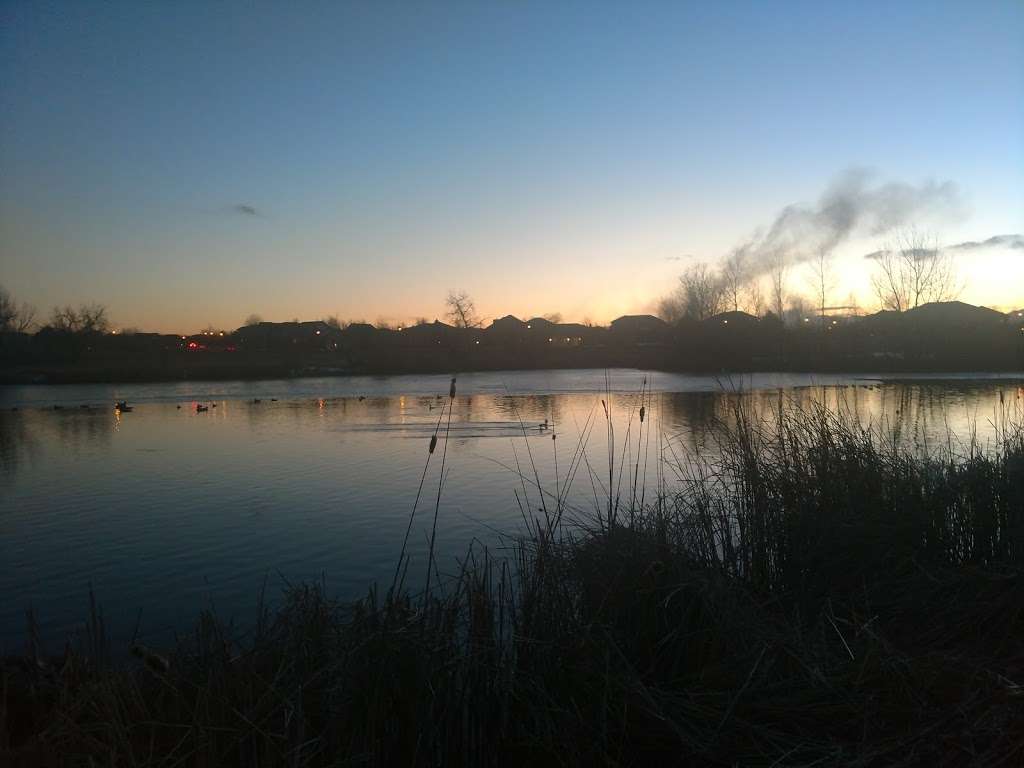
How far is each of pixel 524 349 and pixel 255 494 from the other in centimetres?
8819

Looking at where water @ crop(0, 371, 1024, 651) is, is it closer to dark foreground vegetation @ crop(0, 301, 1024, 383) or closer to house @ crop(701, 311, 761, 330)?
dark foreground vegetation @ crop(0, 301, 1024, 383)

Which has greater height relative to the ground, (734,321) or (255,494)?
(734,321)

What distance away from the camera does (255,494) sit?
47.2ft

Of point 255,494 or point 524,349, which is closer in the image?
point 255,494

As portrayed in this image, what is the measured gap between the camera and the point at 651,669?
4.22 metres

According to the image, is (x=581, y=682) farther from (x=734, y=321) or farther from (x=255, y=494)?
(x=734, y=321)

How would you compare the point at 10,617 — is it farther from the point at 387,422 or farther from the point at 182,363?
the point at 182,363

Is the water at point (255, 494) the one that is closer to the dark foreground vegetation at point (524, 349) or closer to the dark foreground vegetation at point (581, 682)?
the dark foreground vegetation at point (581, 682)

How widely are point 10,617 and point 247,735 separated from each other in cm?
615

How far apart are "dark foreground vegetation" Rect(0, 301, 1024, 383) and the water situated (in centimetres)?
2249

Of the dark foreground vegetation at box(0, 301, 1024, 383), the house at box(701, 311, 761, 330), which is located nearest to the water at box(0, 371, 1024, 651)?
the dark foreground vegetation at box(0, 301, 1024, 383)

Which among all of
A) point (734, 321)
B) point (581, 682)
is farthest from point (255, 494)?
point (734, 321)

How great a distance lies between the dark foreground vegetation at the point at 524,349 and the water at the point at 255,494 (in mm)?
22491

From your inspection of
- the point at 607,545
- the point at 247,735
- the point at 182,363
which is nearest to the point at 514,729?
the point at 247,735
